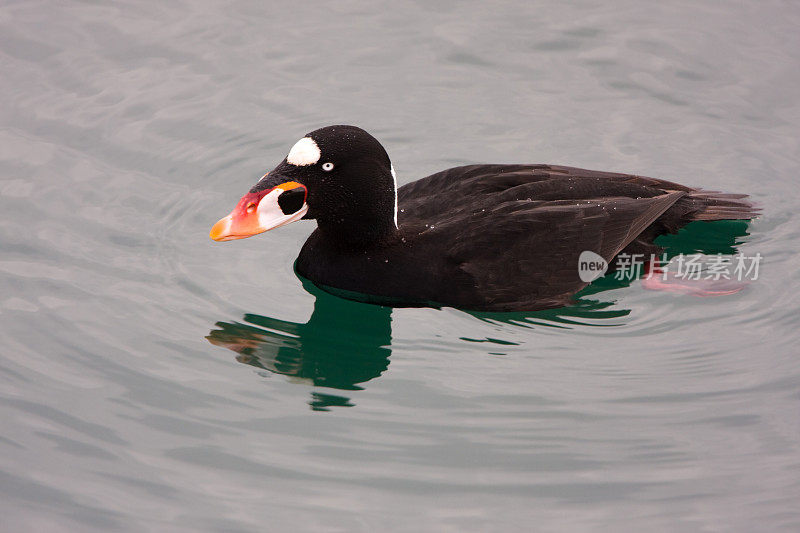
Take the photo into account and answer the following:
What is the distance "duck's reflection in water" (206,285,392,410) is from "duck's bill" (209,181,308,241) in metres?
0.50

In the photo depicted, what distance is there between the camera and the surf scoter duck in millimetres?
6379

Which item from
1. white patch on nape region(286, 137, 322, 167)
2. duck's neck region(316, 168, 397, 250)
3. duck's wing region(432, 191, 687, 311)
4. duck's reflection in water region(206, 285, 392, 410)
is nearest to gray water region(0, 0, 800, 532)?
duck's reflection in water region(206, 285, 392, 410)

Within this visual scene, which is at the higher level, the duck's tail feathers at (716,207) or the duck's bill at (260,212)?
the duck's tail feathers at (716,207)

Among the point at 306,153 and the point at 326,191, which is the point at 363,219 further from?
the point at 306,153

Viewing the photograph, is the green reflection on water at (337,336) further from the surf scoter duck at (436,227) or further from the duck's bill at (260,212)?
the duck's bill at (260,212)

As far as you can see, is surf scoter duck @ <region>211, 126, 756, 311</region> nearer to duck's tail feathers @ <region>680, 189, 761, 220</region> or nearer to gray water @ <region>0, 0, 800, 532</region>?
gray water @ <region>0, 0, 800, 532</region>

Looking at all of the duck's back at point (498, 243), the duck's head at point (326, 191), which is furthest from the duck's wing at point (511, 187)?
the duck's head at point (326, 191)

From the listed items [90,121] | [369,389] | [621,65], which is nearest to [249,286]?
[369,389]

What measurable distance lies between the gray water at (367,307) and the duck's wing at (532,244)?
16cm

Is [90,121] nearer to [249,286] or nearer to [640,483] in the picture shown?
[249,286]

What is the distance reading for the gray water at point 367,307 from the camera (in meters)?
5.31

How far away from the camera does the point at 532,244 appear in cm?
645

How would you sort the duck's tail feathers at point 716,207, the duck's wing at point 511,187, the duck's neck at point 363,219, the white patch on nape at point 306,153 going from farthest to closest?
1. the duck's tail feathers at point 716,207
2. the duck's wing at point 511,187
3. the duck's neck at point 363,219
4. the white patch on nape at point 306,153

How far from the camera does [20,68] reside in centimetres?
895
